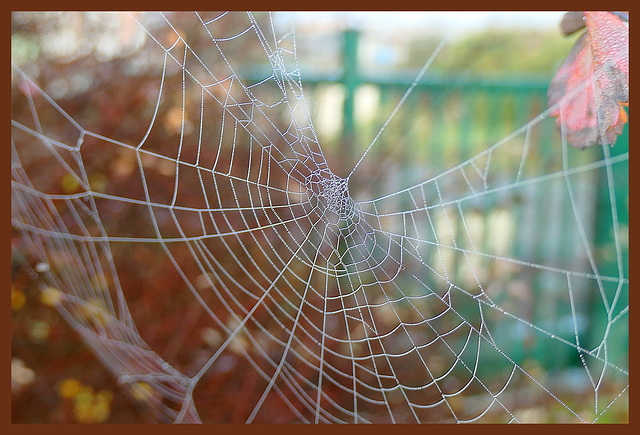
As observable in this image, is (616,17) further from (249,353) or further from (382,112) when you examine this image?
(249,353)

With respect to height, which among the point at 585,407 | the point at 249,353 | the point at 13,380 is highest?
the point at 13,380

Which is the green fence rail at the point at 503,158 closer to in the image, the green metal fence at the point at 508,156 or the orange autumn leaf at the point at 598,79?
the green metal fence at the point at 508,156

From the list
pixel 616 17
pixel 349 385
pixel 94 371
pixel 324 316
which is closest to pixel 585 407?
pixel 349 385

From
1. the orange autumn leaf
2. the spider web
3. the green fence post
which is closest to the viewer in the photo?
the orange autumn leaf

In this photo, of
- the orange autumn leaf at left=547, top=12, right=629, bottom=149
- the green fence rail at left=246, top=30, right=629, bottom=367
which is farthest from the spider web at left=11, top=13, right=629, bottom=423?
the orange autumn leaf at left=547, top=12, right=629, bottom=149

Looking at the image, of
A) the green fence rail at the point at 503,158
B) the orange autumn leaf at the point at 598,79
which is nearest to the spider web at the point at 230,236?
the green fence rail at the point at 503,158

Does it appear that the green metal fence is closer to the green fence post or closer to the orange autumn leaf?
the green fence post
